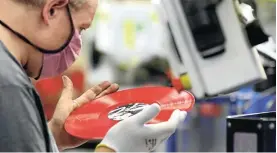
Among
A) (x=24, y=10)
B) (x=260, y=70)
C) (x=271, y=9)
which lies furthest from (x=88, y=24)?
(x=271, y=9)

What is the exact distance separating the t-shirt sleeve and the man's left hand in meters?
0.36

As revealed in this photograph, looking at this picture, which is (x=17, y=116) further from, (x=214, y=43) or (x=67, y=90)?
(x=214, y=43)

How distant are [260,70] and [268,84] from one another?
1.07ft

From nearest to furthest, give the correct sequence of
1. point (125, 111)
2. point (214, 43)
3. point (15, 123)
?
point (15, 123) < point (125, 111) < point (214, 43)

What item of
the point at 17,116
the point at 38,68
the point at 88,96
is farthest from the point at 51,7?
the point at 88,96

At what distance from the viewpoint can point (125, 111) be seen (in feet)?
4.15

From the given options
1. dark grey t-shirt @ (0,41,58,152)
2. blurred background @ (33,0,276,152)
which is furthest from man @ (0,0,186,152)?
blurred background @ (33,0,276,152)

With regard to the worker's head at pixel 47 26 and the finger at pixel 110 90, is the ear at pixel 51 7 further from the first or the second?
the finger at pixel 110 90

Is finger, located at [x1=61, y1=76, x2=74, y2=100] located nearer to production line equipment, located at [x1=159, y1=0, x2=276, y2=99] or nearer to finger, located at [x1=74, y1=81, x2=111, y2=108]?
finger, located at [x1=74, y1=81, x2=111, y2=108]

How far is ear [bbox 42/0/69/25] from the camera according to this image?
1.10 m

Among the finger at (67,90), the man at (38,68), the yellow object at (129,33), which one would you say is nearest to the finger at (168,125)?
the man at (38,68)

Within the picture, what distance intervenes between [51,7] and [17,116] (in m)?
0.26

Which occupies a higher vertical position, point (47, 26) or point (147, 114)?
point (47, 26)

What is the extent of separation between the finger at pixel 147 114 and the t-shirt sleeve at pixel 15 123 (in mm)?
214
